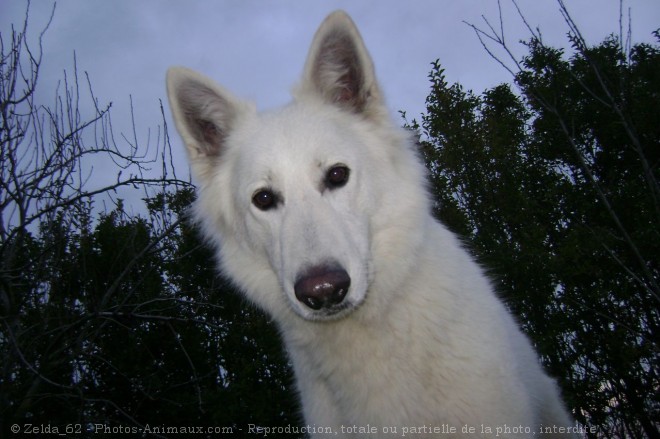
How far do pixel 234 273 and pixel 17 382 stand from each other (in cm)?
445

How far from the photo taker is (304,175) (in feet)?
8.43

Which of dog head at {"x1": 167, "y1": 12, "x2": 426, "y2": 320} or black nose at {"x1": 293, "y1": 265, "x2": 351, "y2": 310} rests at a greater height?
dog head at {"x1": 167, "y1": 12, "x2": 426, "y2": 320}

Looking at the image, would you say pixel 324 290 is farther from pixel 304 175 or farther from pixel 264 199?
pixel 264 199

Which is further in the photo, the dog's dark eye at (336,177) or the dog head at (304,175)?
the dog's dark eye at (336,177)

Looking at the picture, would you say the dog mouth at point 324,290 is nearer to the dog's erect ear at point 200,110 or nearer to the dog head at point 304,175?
the dog head at point 304,175

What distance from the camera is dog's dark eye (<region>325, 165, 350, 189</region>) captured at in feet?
8.55

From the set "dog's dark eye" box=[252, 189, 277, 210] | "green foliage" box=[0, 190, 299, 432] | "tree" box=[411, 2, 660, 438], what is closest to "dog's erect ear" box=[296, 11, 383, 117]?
"dog's dark eye" box=[252, 189, 277, 210]

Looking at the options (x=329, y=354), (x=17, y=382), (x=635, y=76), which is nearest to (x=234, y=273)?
(x=329, y=354)

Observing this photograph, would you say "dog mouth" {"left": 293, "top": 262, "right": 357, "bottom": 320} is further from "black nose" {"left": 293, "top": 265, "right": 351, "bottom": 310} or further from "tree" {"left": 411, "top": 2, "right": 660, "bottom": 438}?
"tree" {"left": 411, "top": 2, "right": 660, "bottom": 438}

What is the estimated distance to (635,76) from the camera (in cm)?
835

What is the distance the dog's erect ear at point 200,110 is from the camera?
298 cm

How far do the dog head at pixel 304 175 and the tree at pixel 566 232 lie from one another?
9.30 ft

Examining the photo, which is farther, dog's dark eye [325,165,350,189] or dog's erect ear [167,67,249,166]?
dog's erect ear [167,67,249,166]

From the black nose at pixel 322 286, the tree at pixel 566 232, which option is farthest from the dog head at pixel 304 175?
the tree at pixel 566 232
